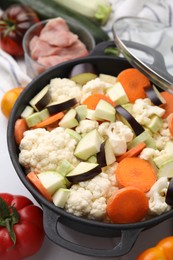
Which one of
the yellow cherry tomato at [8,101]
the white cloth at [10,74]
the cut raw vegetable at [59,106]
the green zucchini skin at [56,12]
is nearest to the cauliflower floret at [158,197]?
the cut raw vegetable at [59,106]

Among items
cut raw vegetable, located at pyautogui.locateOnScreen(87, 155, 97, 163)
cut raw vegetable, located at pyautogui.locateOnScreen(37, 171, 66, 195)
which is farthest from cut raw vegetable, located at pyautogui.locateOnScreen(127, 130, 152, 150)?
cut raw vegetable, located at pyautogui.locateOnScreen(37, 171, 66, 195)

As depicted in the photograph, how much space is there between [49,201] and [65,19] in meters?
0.88

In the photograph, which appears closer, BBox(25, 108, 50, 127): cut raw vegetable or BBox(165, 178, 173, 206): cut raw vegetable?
BBox(165, 178, 173, 206): cut raw vegetable

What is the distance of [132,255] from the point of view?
1229mm

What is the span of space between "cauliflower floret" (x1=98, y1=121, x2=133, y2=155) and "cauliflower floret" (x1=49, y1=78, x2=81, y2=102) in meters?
0.16

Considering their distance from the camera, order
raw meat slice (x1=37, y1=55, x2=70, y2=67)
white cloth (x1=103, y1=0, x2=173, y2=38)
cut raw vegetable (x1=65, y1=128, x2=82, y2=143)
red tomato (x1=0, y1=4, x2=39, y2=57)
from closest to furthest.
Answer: cut raw vegetable (x1=65, y1=128, x2=82, y2=143)
raw meat slice (x1=37, y1=55, x2=70, y2=67)
red tomato (x1=0, y1=4, x2=39, y2=57)
white cloth (x1=103, y1=0, x2=173, y2=38)

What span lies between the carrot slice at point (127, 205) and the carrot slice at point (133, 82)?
36 centimetres

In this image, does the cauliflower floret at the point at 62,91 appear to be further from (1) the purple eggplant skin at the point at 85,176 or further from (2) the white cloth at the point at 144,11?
(2) the white cloth at the point at 144,11

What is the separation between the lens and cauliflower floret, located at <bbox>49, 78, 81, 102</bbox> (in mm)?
1376

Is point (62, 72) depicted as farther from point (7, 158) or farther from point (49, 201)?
point (49, 201)

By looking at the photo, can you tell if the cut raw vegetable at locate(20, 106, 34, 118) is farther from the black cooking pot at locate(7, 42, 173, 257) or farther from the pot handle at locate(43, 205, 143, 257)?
the pot handle at locate(43, 205, 143, 257)

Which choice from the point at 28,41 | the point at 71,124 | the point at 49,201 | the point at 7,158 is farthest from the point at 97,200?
the point at 28,41

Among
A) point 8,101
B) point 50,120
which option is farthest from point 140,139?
point 8,101

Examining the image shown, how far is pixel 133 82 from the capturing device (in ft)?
4.58
